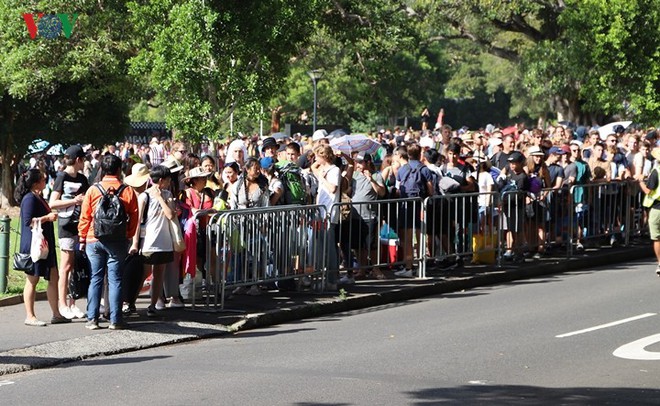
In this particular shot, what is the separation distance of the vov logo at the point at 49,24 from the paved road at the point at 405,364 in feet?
36.0

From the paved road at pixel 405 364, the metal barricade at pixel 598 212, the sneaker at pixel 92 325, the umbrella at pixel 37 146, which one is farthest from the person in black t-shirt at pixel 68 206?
the umbrella at pixel 37 146

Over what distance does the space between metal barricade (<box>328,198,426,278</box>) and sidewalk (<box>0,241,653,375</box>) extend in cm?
→ 31

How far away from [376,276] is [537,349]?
5.34 meters

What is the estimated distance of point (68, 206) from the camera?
12492 mm

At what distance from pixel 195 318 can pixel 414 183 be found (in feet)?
15.6

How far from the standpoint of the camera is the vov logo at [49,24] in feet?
74.8

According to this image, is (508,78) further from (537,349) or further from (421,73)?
(537,349)

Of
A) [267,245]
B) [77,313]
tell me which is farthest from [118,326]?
[267,245]

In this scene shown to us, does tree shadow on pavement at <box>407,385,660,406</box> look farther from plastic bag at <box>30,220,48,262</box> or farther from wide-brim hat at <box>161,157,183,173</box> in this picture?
wide-brim hat at <box>161,157,183,173</box>

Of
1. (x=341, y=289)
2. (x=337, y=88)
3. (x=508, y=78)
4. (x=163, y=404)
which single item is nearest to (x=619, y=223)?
(x=341, y=289)

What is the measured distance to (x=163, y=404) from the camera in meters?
8.75

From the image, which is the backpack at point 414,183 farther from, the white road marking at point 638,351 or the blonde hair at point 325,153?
the white road marking at point 638,351

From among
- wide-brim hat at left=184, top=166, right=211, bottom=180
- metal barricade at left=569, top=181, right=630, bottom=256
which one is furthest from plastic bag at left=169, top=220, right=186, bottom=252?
metal barricade at left=569, top=181, right=630, bottom=256

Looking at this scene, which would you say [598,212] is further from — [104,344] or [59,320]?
[104,344]
